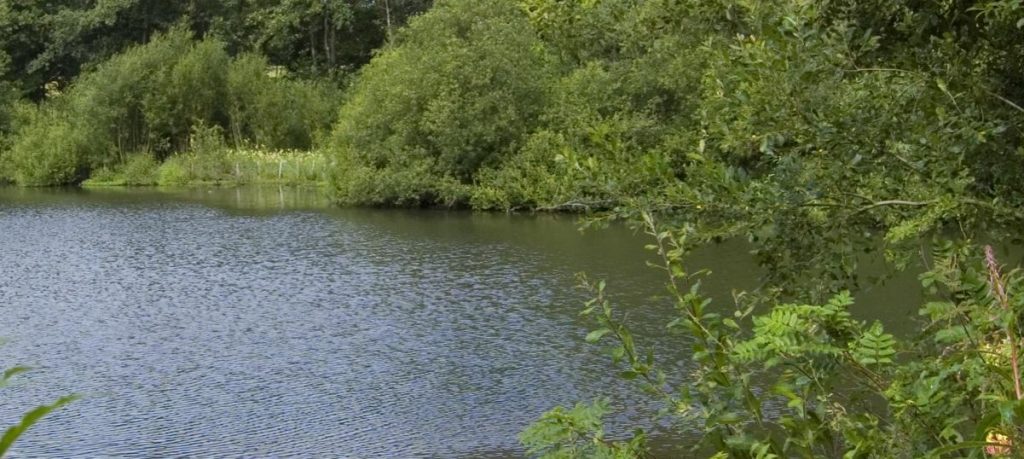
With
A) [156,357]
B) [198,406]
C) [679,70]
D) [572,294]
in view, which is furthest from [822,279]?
[679,70]

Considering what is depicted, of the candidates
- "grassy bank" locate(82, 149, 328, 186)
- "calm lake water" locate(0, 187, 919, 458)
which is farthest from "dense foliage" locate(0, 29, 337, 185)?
"calm lake water" locate(0, 187, 919, 458)

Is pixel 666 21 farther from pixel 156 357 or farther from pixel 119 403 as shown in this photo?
pixel 156 357

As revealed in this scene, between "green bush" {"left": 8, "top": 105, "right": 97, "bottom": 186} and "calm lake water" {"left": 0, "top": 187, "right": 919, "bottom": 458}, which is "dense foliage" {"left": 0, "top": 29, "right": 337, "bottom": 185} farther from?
"calm lake water" {"left": 0, "top": 187, "right": 919, "bottom": 458}

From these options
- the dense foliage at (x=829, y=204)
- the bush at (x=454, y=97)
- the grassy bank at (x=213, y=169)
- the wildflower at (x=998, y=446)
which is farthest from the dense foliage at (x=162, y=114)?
the wildflower at (x=998, y=446)

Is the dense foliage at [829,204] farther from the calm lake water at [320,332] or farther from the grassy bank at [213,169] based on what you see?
the grassy bank at [213,169]

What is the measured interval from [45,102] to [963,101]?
139 ft

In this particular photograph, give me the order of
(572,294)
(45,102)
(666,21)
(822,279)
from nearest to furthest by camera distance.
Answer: (822,279), (666,21), (572,294), (45,102)

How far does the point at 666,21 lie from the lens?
4.76m

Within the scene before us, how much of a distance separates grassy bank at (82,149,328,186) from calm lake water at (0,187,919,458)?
41.7 feet

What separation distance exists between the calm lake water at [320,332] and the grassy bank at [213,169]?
41.7 ft

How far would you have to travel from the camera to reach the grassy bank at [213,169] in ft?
116

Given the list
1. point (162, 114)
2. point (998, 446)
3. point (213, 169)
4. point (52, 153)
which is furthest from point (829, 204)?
point (52, 153)

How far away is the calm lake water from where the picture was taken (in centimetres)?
866

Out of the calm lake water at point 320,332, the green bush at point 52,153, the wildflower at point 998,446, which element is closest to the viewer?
the wildflower at point 998,446
